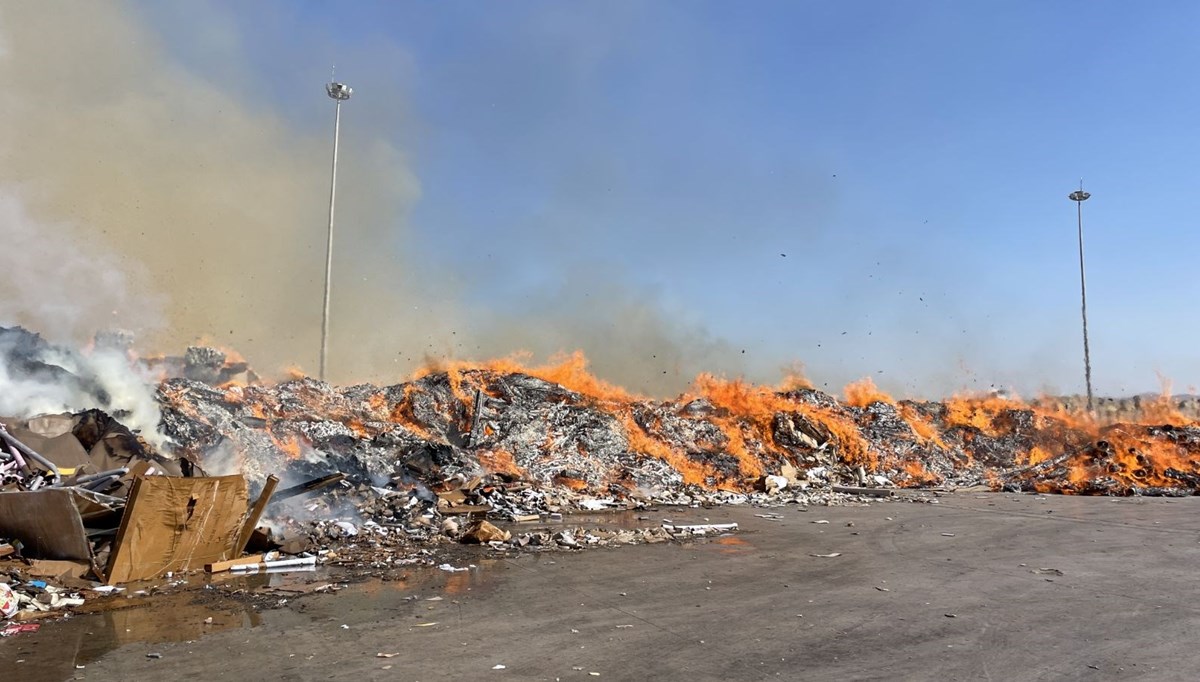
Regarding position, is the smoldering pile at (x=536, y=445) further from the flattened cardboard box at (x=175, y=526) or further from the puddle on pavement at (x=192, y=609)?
the puddle on pavement at (x=192, y=609)

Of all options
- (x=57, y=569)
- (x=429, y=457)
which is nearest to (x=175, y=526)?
(x=57, y=569)

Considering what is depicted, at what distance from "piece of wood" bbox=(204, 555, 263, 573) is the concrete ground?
1.40m

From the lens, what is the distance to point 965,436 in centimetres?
2497

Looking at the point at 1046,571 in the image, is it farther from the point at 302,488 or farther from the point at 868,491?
the point at 868,491

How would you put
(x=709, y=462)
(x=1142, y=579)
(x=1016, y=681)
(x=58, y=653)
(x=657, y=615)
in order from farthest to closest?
(x=709, y=462), (x=1142, y=579), (x=657, y=615), (x=58, y=653), (x=1016, y=681)

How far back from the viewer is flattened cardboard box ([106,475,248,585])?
6.88 meters

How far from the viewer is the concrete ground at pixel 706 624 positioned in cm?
468

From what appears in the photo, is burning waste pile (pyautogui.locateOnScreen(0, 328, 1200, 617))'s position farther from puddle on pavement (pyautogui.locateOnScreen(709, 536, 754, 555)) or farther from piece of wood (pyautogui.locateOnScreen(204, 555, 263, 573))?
puddle on pavement (pyautogui.locateOnScreen(709, 536, 754, 555))

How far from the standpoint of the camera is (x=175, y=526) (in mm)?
7250

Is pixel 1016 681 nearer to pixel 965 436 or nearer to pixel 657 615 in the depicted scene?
pixel 657 615

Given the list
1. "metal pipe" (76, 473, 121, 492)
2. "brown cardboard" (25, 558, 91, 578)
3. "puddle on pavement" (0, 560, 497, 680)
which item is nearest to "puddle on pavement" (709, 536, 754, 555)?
"puddle on pavement" (0, 560, 497, 680)

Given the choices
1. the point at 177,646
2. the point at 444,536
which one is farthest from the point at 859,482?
the point at 177,646

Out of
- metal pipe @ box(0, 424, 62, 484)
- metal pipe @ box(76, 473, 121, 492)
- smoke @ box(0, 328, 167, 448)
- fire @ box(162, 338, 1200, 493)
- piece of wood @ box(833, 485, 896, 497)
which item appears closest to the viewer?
metal pipe @ box(76, 473, 121, 492)

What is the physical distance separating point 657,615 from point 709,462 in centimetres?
1371
